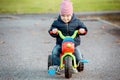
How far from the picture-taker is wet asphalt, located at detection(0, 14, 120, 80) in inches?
355

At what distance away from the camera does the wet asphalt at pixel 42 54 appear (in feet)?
29.6

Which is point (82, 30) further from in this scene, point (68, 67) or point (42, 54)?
point (42, 54)

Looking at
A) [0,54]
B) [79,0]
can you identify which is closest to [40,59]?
[0,54]

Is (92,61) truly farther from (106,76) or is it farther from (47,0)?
(47,0)

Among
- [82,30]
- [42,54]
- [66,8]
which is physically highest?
[66,8]

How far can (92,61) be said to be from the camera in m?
10.8

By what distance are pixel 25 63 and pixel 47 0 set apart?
1332 inches

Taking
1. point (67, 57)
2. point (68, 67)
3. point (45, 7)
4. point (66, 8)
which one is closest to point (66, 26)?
point (66, 8)

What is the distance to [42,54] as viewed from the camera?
12.0m

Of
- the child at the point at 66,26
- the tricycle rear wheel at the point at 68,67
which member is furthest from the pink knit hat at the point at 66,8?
the tricycle rear wheel at the point at 68,67

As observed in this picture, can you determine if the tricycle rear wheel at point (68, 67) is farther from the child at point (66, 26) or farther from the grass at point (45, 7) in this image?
the grass at point (45, 7)

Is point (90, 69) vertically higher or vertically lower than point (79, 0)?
higher

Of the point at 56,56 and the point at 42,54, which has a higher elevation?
the point at 56,56

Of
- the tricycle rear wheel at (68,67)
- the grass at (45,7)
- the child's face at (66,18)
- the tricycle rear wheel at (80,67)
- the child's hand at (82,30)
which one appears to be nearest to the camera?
the tricycle rear wheel at (68,67)
